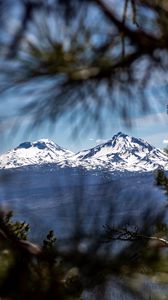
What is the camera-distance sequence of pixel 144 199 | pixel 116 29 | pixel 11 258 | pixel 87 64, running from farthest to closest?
pixel 116 29
pixel 87 64
pixel 144 199
pixel 11 258

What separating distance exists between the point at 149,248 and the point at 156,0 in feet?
3.69

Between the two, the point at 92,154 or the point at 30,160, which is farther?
the point at 30,160

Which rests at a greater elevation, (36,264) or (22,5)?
(22,5)

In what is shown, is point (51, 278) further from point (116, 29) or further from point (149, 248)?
point (116, 29)

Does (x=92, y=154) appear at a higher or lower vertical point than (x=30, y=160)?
lower

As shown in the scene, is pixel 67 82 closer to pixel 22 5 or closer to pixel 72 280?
pixel 22 5

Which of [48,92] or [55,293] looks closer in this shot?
[55,293]

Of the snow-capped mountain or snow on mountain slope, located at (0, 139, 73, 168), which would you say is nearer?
snow on mountain slope, located at (0, 139, 73, 168)

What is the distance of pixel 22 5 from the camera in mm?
2359

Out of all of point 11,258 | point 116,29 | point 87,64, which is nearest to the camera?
point 11,258

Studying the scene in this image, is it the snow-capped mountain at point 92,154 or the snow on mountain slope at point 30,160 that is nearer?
the snow on mountain slope at point 30,160

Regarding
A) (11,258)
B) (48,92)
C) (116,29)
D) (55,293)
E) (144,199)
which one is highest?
(116,29)

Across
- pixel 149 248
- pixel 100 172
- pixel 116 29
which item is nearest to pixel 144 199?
pixel 149 248

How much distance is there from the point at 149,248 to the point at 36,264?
20.8 inches
